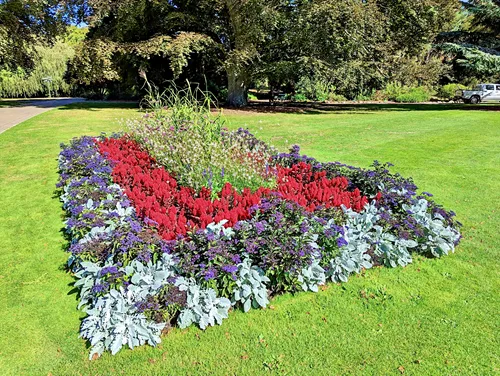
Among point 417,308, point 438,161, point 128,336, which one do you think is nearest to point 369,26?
point 438,161

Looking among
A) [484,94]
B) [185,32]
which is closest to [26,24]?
[185,32]

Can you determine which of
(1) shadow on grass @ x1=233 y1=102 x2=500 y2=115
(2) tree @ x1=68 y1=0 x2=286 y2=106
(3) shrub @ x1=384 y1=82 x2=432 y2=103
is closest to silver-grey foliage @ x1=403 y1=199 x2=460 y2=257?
(2) tree @ x1=68 y1=0 x2=286 y2=106

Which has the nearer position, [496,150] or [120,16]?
[496,150]

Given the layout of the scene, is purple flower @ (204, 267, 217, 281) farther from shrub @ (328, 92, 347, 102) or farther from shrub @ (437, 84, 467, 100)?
shrub @ (437, 84, 467, 100)

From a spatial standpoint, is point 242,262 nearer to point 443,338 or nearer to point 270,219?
point 270,219

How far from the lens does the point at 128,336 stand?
2.62m

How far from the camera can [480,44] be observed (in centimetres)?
2248

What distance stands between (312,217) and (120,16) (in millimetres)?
18149

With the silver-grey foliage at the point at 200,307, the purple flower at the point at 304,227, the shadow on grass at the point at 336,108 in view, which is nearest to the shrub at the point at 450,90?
the shadow on grass at the point at 336,108

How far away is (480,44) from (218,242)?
26201 millimetres

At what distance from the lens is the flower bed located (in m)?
2.73

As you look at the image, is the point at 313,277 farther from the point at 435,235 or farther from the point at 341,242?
the point at 435,235

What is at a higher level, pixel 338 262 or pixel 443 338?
pixel 338 262

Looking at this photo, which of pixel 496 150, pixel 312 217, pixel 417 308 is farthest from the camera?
pixel 496 150
